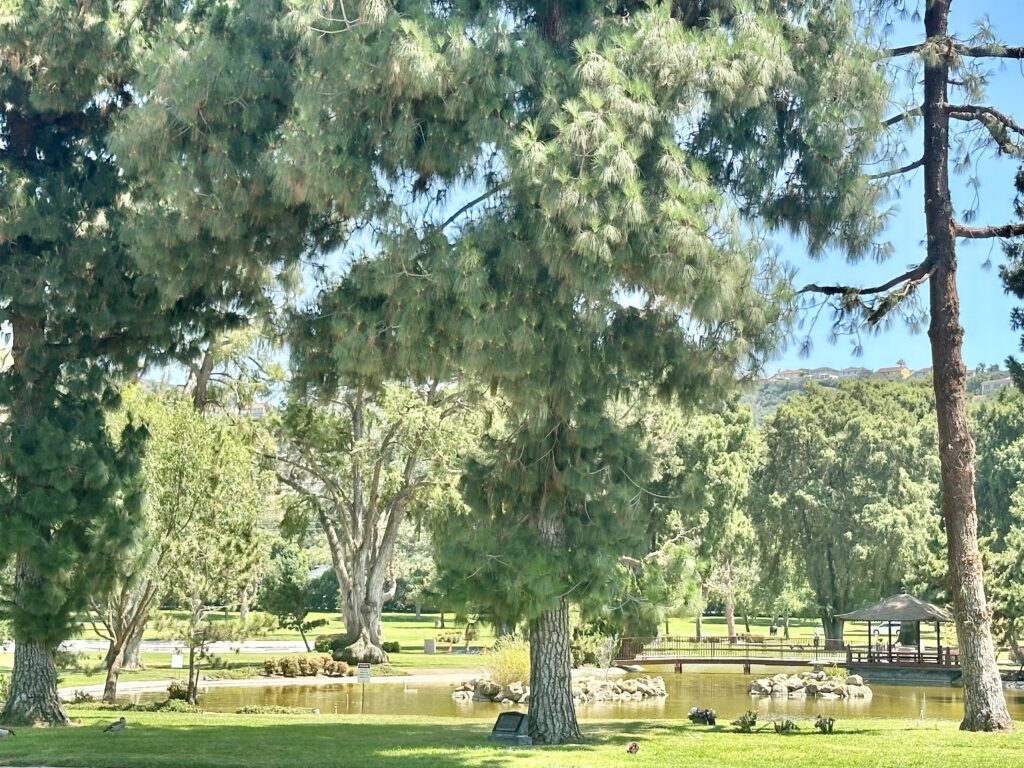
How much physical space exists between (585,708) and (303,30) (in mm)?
16373

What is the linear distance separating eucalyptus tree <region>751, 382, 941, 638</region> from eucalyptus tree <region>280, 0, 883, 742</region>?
111 feet

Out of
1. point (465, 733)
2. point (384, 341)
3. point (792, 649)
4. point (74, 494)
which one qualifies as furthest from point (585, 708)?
point (792, 649)

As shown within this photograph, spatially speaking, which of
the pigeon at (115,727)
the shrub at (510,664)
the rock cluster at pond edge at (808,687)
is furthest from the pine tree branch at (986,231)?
the rock cluster at pond edge at (808,687)

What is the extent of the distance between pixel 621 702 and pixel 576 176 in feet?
58.5

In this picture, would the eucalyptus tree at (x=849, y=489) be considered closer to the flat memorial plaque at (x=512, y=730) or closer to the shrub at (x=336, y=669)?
the shrub at (x=336, y=669)

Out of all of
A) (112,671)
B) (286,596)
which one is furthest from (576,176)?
(286,596)

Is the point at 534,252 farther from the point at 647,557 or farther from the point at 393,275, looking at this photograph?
the point at 647,557

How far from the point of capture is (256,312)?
1445cm

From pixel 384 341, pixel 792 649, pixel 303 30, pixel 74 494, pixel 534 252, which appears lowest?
pixel 792 649

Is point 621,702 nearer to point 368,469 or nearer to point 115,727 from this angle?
point 368,469

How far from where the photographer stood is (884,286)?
14867 millimetres

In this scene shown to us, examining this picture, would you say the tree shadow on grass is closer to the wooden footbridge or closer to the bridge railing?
the wooden footbridge

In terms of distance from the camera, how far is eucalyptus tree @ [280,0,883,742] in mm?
10195

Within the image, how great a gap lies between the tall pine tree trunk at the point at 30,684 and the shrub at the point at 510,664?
11.0 m
